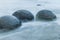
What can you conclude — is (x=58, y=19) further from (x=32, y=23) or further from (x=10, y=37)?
(x=10, y=37)

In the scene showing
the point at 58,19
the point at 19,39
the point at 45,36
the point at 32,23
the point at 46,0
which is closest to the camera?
the point at 19,39

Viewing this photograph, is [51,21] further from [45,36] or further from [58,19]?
[45,36]

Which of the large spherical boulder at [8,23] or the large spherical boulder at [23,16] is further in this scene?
the large spherical boulder at [23,16]

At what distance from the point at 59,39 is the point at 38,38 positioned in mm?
742

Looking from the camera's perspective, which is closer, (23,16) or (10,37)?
(10,37)

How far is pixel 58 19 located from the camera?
11.6 meters

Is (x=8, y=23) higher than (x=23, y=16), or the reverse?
(x=23, y=16)

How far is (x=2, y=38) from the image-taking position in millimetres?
8078

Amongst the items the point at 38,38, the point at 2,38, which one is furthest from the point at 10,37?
the point at 38,38

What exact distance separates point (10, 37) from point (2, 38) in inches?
11.8

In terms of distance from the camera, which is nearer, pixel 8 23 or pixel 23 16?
pixel 8 23

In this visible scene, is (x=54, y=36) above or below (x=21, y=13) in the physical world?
below

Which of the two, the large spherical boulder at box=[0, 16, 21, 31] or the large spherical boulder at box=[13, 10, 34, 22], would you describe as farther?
the large spherical boulder at box=[13, 10, 34, 22]

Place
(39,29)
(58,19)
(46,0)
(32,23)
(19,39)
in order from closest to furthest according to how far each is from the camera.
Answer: (19,39)
(39,29)
(32,23)
(58,19)
(46,0)
